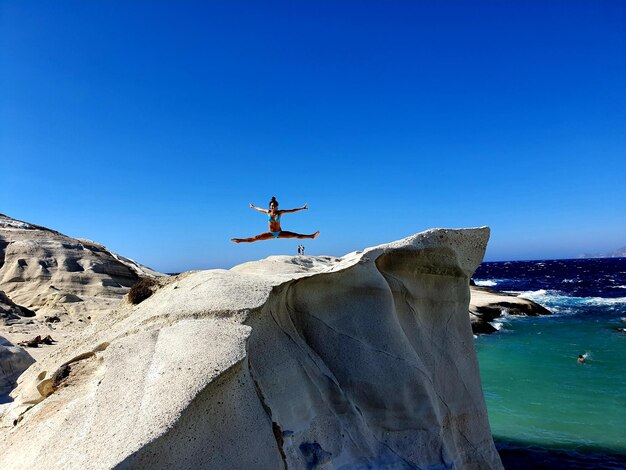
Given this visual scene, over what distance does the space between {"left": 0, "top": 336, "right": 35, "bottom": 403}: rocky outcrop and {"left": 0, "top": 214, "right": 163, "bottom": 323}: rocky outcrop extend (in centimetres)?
871

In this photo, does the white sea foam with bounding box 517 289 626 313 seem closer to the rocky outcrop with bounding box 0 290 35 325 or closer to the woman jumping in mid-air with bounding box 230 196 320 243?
the woman jumping in mid-air with bounding box 230 196 320 243

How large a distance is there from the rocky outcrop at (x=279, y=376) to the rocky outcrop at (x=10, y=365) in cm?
398

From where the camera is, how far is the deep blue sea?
28.1 feet

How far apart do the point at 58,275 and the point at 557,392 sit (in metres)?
20.6

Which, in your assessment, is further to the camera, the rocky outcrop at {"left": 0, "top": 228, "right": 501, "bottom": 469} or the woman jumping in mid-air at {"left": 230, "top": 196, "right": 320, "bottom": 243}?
→ the woman jumping in mid-air at {"left": 230, "top": 196, "right": 320, "bottom": 243}

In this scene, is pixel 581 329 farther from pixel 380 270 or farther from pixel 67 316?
pixel 67 316

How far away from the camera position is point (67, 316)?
1623 cm

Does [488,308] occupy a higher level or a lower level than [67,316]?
lower

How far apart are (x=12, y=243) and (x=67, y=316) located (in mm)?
9789

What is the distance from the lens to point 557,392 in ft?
40.1

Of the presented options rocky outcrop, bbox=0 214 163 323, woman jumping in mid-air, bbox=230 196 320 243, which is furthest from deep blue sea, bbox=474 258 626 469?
rocky outcrop, bbox=0 214 163 323

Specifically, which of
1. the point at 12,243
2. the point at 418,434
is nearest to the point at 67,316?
the point at 12,243

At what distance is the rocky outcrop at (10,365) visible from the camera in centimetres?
758

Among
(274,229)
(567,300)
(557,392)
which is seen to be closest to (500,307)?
(567,300)
